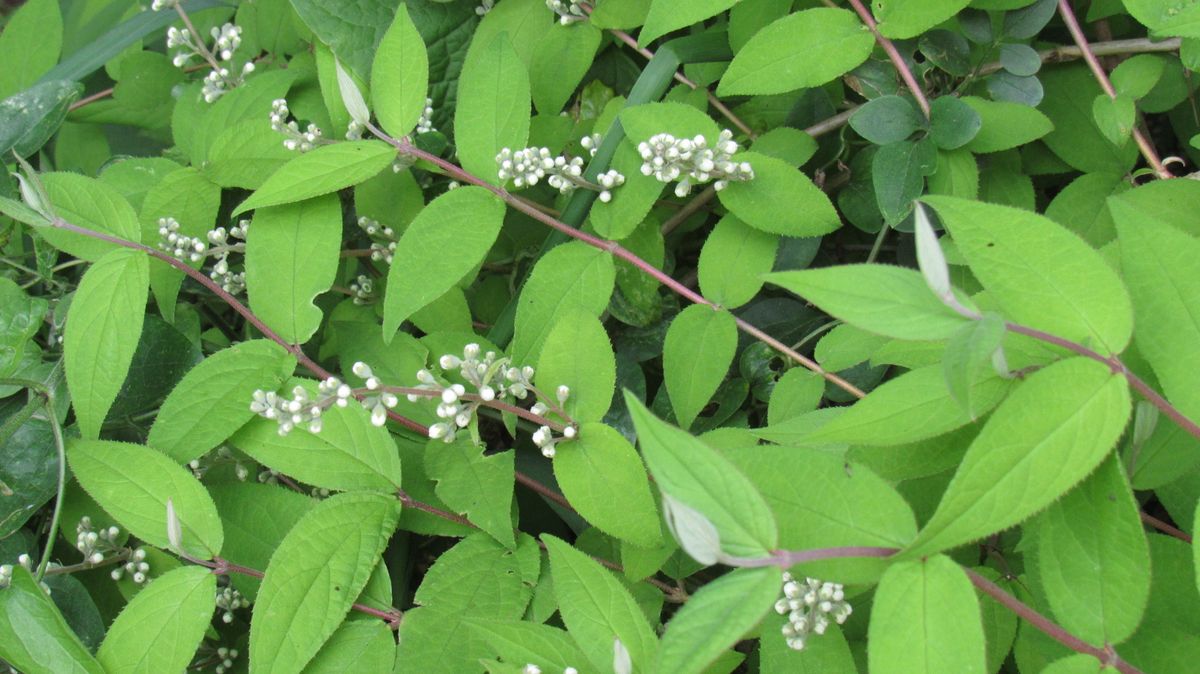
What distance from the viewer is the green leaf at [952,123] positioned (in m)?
1.70

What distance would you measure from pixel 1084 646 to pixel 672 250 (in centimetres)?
122

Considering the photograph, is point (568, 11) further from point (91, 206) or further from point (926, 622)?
point (926, 622)

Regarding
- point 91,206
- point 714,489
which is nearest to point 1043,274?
point 714,489

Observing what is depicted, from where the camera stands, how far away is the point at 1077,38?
1.83m

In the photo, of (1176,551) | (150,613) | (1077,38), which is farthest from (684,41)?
(150,613)

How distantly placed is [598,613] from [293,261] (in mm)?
864

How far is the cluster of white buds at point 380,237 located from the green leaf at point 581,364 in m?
0.59

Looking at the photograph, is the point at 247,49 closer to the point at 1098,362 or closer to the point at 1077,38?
the point at 1077,38

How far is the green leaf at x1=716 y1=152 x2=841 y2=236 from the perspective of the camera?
1741 mm

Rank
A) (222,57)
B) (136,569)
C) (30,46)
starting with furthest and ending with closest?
(30,46) < (222,57) < (136,569)

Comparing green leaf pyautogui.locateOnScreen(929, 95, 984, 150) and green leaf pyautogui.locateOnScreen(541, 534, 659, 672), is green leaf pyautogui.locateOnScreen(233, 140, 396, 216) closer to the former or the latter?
green leaf pyautogui.locateOnScreen(541, 534, 659, 672)

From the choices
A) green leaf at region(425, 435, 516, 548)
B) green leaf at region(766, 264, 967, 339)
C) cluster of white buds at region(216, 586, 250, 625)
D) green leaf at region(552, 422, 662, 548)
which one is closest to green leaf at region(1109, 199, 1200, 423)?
green leaf at region(766, 264, 967, 339)

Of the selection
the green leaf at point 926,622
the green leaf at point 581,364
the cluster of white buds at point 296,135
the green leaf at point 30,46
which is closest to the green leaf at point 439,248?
the green leaf at point 581,364

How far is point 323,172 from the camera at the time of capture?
1748 mm
